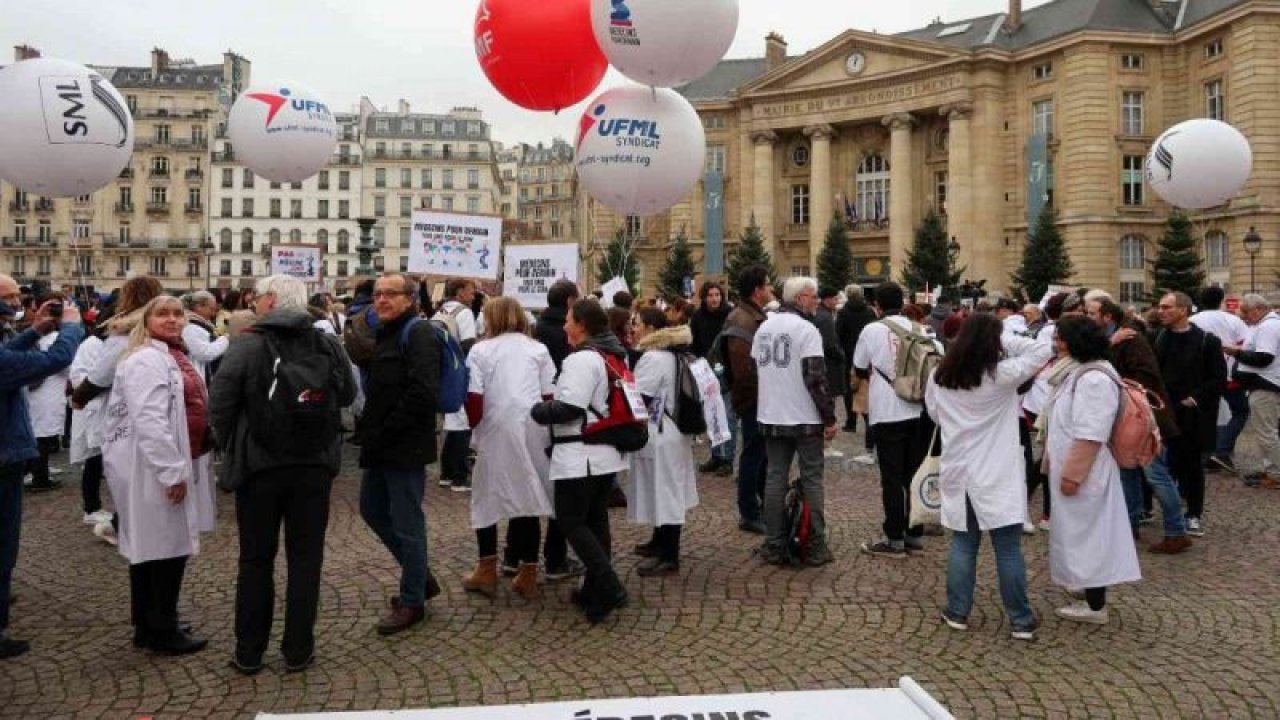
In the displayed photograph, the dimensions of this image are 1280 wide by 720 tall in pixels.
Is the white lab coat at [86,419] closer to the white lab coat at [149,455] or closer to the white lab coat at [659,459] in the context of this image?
the white lab coat at [149,455]

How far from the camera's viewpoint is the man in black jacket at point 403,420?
5.44m

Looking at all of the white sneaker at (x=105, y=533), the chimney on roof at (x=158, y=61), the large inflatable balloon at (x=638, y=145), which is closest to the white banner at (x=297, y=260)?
the large inflatable balloon at (x=638, y=145)

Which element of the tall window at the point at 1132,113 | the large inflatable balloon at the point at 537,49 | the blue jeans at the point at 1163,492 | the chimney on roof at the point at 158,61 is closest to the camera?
the blue jeans at the point at 1163,492

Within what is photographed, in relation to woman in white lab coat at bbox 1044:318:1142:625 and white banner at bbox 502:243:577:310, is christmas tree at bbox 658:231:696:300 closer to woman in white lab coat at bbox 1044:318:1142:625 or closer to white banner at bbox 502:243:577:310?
white banner at bbox 502:243:577:310

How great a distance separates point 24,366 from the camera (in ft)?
16.7

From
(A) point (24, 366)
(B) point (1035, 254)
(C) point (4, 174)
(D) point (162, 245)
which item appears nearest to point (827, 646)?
(A) point (24, 366)

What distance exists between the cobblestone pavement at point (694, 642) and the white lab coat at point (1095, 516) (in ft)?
1.26

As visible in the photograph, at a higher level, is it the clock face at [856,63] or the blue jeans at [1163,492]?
the clock face at [856,63]

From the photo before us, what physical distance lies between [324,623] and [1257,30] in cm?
4954

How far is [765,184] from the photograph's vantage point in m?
58.4

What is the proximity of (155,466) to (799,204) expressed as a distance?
57444 mm

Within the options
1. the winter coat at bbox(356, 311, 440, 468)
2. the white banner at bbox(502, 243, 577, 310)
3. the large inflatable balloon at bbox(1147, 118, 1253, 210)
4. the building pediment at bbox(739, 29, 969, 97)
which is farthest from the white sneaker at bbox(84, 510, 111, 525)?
the building pediment at bbox(739, 29, 969, 97)

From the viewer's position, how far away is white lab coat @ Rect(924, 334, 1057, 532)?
18.2 ft

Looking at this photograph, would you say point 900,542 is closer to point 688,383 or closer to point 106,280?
point 688,383
